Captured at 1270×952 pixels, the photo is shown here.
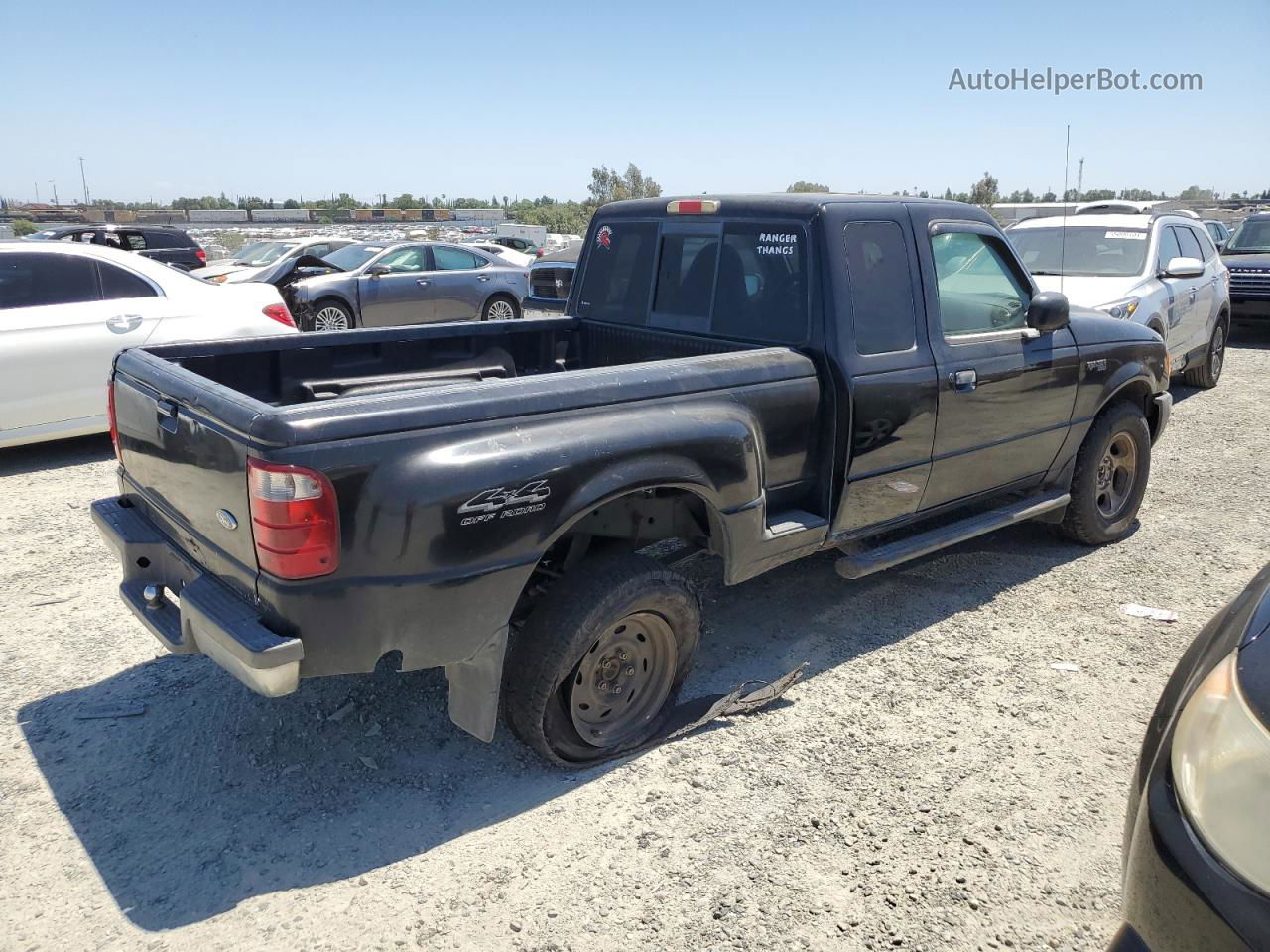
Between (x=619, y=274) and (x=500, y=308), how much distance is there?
10356mm

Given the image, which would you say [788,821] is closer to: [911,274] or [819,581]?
[819,581]

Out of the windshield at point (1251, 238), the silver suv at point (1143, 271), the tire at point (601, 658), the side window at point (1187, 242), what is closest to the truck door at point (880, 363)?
the tire at point (601, 658)

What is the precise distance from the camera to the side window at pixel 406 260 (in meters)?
14.0

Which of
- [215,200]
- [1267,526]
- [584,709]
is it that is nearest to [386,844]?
[584,709]

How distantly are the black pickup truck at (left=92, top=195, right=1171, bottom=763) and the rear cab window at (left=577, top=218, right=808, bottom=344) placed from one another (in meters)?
0.01

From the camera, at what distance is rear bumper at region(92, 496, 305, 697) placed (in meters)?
2.67

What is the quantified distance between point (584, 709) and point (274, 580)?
49.0 inches

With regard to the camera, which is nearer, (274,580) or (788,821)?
(274,580)

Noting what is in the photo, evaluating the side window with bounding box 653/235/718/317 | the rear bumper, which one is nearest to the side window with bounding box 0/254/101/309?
the rear bumper

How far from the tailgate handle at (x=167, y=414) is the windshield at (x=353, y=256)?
1115 cm

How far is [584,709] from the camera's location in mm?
3438

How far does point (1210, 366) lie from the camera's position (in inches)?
422

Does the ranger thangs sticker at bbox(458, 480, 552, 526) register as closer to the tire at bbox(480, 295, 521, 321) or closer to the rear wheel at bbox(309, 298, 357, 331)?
the rear wheel at bbox(309, 298, 357, 331)

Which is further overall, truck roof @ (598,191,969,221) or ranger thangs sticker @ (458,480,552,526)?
truck roof @ (598,191,969,221)
